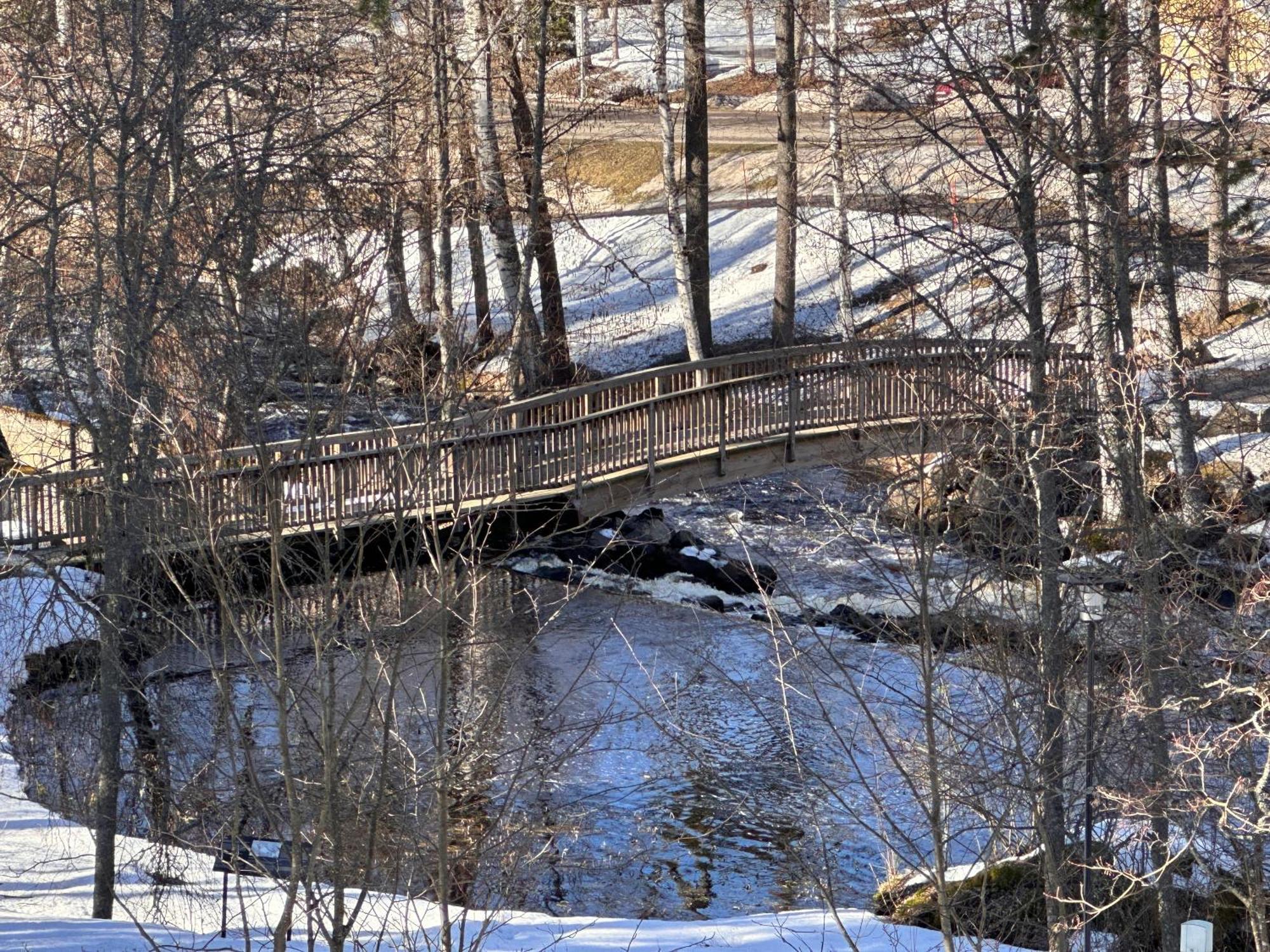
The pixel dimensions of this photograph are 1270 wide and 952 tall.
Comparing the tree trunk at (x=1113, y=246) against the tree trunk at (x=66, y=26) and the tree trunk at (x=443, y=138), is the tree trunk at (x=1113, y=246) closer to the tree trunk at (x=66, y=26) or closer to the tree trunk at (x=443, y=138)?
the tree trunk at (x=66, y=26)

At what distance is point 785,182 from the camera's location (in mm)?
26203

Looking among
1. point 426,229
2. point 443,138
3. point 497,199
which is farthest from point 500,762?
point 443,138

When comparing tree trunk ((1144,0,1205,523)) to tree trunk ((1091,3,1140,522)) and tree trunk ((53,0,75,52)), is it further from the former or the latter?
tree trunk ((53,0,75,52))

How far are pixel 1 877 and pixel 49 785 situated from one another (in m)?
2.09

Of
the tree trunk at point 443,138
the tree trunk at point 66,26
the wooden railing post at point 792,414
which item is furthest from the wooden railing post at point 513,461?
the tree trunk at point 66,26

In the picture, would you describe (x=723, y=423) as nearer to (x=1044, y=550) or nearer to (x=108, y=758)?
(x=1044, y=550)

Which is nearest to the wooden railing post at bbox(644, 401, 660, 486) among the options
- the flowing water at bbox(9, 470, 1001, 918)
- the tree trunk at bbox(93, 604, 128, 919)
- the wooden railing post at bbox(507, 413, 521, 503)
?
the wooden railing post at bbox(507, 413, 521, 503)

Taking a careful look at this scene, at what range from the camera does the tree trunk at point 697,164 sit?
25.7 metres

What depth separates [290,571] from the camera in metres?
18.0

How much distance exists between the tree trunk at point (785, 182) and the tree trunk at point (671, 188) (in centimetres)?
171

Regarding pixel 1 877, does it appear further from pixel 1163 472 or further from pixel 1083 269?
pixel 1163 472

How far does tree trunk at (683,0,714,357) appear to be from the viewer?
25.7 metres

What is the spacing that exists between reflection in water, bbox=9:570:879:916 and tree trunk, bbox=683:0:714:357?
31.5ft

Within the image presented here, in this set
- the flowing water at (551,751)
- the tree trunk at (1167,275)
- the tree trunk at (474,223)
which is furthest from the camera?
the tree trunk at (474,223)
